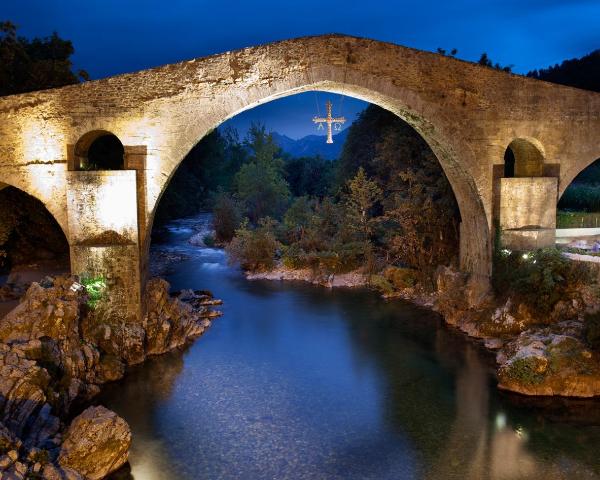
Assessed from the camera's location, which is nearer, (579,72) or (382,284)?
(382,284)

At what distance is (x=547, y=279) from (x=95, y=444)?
885 centimetres

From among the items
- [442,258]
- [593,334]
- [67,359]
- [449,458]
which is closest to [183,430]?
[67,359]

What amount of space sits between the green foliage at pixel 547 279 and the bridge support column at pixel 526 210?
863mm

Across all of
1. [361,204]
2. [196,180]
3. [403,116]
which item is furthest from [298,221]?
[196,180]

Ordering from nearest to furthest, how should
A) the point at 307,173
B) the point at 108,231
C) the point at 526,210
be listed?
the point at 108,231 < the point at 526,210 < the point at 307,173

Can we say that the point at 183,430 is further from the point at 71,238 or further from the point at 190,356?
the point at 71,238

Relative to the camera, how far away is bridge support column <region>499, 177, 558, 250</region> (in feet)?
45.3

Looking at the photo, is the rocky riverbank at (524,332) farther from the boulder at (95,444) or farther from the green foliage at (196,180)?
the green foliage at (196,180)

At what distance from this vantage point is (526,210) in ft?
45.8

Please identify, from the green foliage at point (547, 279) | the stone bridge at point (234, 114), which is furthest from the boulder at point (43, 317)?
the green foliage at point (547, 279)

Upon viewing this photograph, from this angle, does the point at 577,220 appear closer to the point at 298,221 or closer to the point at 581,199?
the point at 581,199

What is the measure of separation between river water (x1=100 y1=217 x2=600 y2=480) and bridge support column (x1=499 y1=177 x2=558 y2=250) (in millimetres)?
2677

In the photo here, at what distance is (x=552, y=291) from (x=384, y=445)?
18.3 ft

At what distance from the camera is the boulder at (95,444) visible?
7.80m
